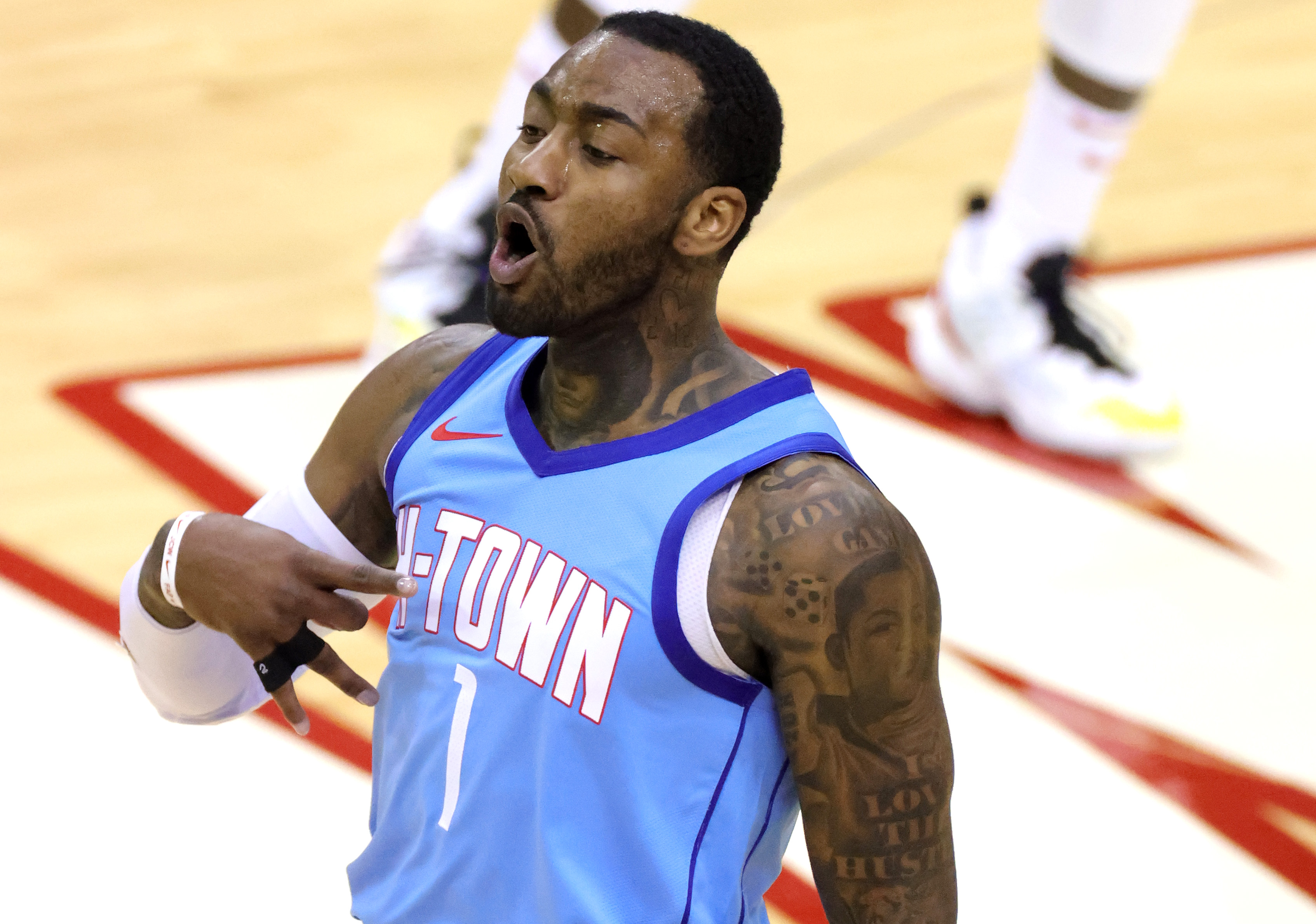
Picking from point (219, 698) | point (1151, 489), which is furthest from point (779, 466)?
point (1151, 489)

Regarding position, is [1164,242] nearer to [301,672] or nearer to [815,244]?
[815,244]

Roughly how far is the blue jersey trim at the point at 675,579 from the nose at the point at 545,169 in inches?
9.1

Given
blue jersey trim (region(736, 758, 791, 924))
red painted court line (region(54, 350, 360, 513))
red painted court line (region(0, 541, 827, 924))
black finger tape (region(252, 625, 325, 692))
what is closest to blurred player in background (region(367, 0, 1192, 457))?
red painted court line (region(54, 350, 360, 513))

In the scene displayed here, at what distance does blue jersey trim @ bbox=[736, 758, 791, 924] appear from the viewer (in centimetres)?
126

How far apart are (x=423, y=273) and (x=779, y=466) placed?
60.1 inches

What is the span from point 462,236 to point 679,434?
1.45 meters

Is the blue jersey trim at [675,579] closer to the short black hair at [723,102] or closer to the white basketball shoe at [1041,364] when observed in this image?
the short black hair at [723,102]

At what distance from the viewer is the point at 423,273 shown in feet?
8.70

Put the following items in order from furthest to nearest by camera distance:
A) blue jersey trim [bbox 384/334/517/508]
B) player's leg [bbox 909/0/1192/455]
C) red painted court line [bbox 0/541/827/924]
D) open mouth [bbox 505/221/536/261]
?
player's leg [bbox 909/0/1192/455] < red painted court line [bbox 0/541/827/924] < blue jersey trim [bbox 384/334/517/508] < open mouth [bbox 505/221/536/261]

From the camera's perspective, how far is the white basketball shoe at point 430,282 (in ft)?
8.48

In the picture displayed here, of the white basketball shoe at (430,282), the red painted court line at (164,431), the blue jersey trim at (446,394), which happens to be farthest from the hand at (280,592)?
the red painted court line at (164,431)

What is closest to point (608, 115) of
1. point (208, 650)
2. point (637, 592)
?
point (637, 592)

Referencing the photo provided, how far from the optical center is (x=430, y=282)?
8.65 ft

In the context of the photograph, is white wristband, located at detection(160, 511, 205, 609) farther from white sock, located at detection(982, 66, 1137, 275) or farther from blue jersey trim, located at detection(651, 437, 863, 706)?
white sock, located at detection(982, 66, 1137, 275)
